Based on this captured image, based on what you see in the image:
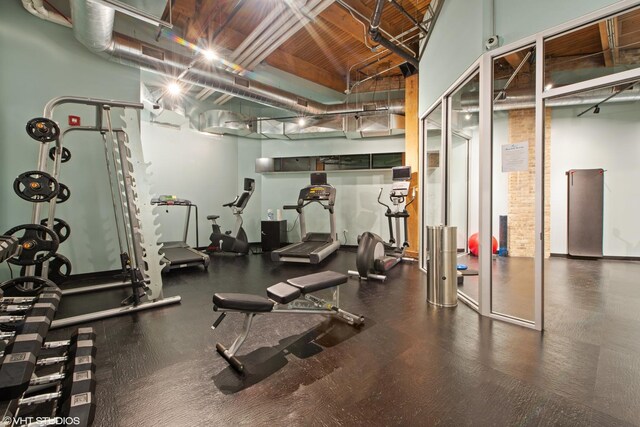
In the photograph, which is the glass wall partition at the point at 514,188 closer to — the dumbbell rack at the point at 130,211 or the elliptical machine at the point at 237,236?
the dumbbell rack at the point at 130,211

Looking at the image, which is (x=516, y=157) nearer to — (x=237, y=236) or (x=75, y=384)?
(x=75, y=384)

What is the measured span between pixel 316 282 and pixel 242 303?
0.79 meters

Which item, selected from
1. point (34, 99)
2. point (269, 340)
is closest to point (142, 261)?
point (269, 340)

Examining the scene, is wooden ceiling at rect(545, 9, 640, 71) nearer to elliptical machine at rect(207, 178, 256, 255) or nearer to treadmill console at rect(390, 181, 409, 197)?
treadmill console at rect(390, 181, 409, 197)

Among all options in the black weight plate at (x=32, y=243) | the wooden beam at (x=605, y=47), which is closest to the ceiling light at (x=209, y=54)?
the black weight plate at (x=32, y=243)

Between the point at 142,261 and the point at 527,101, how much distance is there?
736 centimetres

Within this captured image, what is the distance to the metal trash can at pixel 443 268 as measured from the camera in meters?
3.48

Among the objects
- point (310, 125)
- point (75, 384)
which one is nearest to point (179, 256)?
point (75, 384)

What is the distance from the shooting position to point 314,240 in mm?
7062

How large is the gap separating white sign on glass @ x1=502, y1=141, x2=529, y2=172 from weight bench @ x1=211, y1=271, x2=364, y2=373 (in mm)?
2232

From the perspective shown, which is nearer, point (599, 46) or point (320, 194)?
point (599, 46)

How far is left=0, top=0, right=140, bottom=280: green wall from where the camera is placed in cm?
401

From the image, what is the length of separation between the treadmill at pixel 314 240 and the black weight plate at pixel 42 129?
377cm

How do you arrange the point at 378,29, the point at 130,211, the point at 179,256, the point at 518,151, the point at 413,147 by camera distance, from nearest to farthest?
the point at 518,151, the point at 130,211, the point at 378,29, the point at 179,256, the point at 413,147
